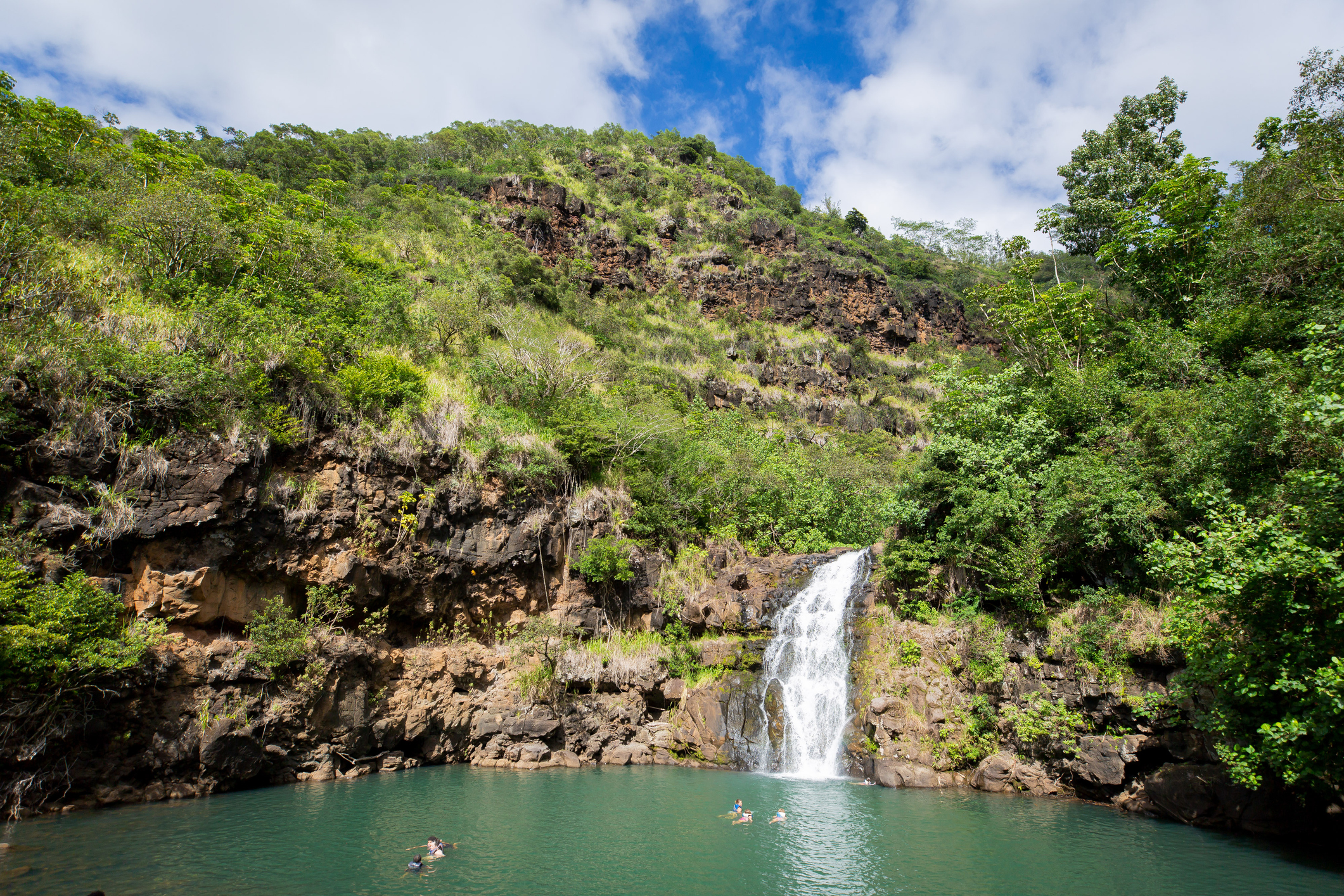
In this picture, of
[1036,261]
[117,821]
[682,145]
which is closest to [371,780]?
[117,821]

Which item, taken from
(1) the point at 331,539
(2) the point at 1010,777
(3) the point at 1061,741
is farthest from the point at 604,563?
(3) the point at 1061,741

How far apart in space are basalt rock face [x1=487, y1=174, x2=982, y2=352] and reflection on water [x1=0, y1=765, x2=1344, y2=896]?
4888cm

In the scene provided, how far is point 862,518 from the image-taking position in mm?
28516

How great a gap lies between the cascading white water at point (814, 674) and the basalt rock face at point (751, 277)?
42.8 metres

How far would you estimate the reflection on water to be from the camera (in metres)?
9.25

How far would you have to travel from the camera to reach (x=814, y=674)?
1909 cm

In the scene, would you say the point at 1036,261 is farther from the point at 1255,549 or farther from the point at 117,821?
the point at 117,821

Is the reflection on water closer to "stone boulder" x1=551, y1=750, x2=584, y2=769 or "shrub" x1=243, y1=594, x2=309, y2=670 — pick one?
"shrub" x1=243, y1=594, x2=309, y2=670

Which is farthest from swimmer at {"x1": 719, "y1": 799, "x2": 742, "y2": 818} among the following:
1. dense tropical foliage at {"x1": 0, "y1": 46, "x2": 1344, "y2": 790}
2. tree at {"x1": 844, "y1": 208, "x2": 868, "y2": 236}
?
tree at {"x1": 844, "y1": 208, "x2": 868, "y2": 236}

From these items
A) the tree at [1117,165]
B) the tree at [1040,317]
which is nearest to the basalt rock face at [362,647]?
the tree at [1040,317]

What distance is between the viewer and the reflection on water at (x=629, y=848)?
364 inches

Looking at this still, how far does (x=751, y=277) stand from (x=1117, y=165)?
44.0 meters

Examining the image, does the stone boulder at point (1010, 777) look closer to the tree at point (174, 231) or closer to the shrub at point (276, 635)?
the shrub at point (276, 635)

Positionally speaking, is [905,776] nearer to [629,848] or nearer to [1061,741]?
[1061,741]
